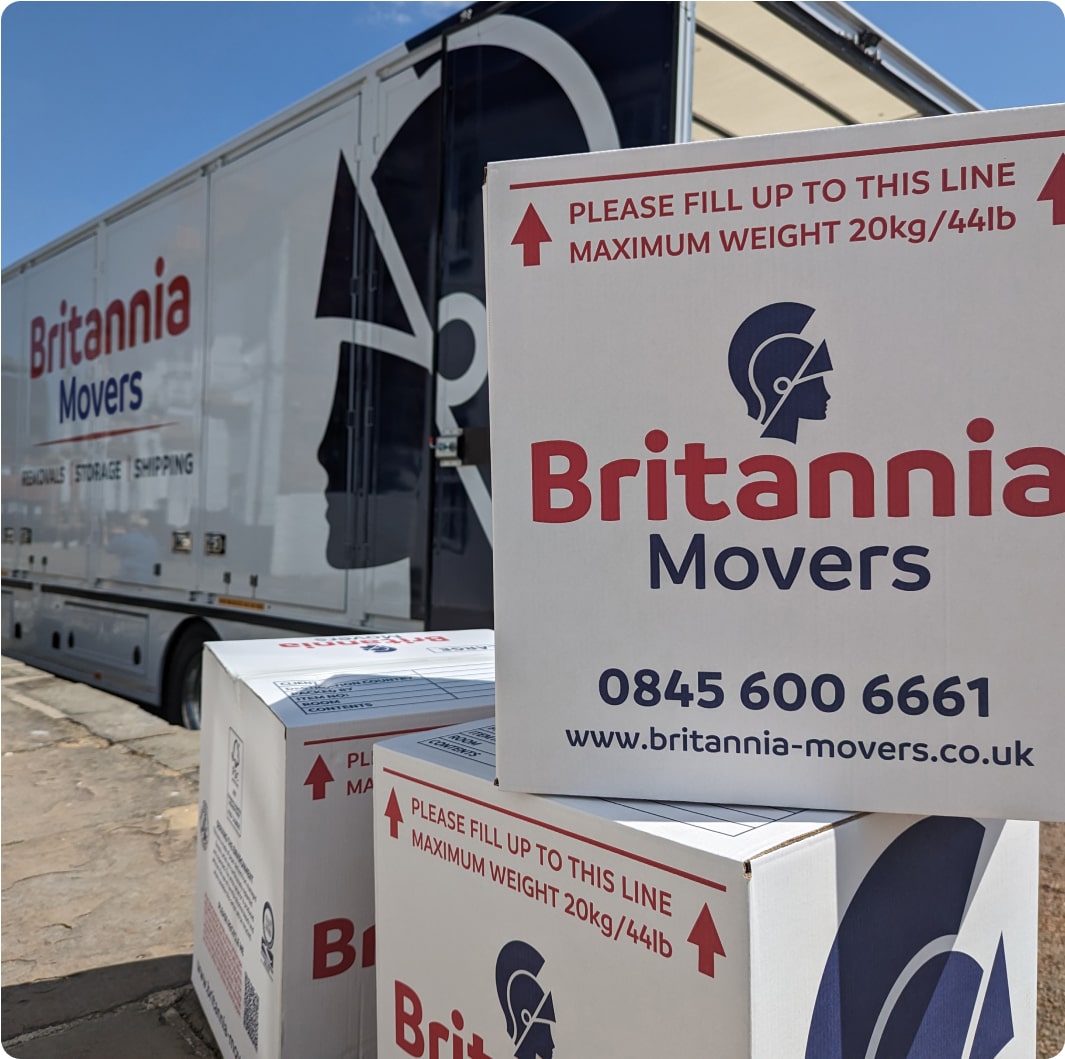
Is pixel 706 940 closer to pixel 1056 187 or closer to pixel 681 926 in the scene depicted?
pixel 681 926

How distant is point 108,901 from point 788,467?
7.66ft

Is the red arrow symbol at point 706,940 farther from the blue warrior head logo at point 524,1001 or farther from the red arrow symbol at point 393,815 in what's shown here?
the red arrow symbol at point 393,815

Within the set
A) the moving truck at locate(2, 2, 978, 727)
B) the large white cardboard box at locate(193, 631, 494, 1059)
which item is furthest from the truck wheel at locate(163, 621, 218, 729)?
the large white cardboard box at locate(193, 631, 494, 1059)

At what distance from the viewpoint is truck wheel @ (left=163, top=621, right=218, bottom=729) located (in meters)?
5.04

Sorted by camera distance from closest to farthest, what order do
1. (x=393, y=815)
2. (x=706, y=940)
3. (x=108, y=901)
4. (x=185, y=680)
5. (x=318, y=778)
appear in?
(x=706, y=940) → (x=393, y=815) → (x=318, y=778) → (x=108, y=901) → (x=185, y=680)

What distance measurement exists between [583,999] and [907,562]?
65cm

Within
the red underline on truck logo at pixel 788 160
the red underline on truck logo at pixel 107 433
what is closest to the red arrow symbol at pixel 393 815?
the red underline on truck logo at pixel 788 160

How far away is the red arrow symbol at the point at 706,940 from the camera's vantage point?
3.13 ft

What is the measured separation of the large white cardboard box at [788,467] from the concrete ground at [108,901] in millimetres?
1223

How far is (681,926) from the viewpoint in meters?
0.98

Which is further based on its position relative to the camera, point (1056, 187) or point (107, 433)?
point (107, 433)

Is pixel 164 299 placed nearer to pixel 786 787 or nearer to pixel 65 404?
pixel 65 404

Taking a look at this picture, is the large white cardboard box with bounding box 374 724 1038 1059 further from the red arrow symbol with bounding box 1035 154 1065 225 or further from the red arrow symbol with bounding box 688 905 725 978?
the red arrow symbol with bounding box 1035 154 1065 225

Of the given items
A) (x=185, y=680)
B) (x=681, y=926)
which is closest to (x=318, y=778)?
(x=681, y=926)
